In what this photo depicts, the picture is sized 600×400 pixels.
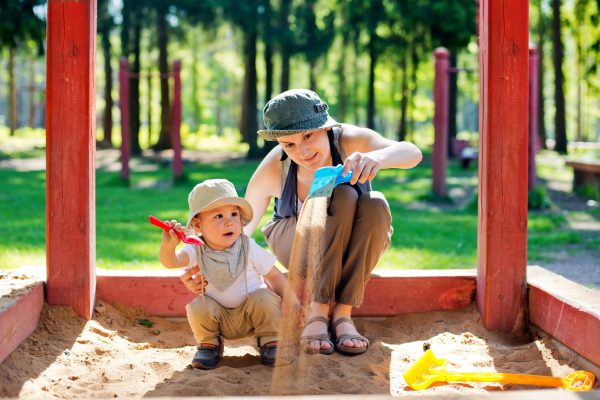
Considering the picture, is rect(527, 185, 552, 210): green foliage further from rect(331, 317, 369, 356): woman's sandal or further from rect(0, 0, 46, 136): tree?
rect(0, 0, 46, 136): tree

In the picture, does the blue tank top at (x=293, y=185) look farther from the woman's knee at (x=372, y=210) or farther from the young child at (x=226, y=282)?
the young child at (x=226, y=282)

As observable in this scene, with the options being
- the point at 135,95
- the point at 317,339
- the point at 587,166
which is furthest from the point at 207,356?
the point at 135,95

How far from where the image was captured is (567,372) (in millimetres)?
2855

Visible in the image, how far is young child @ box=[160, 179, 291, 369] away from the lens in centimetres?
313

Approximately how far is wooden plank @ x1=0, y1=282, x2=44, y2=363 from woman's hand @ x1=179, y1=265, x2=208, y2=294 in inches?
23.7

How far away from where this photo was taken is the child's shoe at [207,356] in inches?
122

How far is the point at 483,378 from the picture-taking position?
2.74 meters

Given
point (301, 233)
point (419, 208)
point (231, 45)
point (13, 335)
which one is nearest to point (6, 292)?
point (13, 335)

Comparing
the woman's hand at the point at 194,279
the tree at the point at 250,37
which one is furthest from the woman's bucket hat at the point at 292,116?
the tree at the point at 250,37

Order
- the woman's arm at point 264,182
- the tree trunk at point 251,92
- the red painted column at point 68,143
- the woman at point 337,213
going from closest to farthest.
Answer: the woman at point 337,213, the red painted column at point 68,143, the woman's arm at point 264,182, the tree trunk at point 251,92

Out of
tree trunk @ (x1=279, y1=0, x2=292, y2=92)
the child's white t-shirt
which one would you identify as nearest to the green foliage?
the child's white t-shirt

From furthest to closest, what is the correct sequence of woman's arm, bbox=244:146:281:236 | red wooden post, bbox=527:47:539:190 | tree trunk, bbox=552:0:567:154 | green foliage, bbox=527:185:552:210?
tree trunk, bbox=552:0:567:154
green foliage, bbox=527:185:552:210
red wooden post, bbox=527:47:539:190
woman's arm, bbox=244:146:281:236

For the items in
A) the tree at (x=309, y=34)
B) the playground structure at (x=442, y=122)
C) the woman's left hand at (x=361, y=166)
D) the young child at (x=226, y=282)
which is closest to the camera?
the woman's left hand at (x=361, y=166)

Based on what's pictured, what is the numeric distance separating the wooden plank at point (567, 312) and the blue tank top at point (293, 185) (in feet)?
2.77
